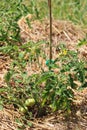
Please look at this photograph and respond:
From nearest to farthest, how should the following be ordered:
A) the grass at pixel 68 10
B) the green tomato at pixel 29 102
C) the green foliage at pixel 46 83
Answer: the green foliage at pixel 46 83 → the green tomato at pixel 29 102 → the grass at pixel 68 10

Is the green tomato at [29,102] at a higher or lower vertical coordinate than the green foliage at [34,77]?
lower

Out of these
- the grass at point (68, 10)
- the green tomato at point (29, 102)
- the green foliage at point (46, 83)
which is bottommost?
the green tomato at point (29, 102)

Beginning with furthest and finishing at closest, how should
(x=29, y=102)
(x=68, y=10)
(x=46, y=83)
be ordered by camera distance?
(x=68, y=10)
(x=29, y=102)
(x=46, y=83)

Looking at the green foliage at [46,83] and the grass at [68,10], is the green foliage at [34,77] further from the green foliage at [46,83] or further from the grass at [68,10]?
the grass at [68,10]

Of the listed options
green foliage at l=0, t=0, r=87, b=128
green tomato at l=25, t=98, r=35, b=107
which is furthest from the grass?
green tomato at l=25, t=98, r=35, b=107

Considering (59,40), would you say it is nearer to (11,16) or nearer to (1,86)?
(11,16)

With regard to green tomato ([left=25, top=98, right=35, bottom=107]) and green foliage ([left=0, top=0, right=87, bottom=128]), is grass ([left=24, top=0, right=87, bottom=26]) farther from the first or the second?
green tomato ([left=25, top=98, right=35, bottom=107])

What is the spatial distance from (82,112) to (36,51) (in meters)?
0.58

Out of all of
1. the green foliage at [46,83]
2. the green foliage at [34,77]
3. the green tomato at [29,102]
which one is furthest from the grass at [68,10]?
the green tomato at [29,102]

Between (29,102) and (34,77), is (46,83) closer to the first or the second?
(34,77)

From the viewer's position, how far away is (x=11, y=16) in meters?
3.58

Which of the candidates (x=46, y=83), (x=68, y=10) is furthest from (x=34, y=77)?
(x=68, y=10)

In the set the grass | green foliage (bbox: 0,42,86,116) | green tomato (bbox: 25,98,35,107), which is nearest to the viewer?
green foliage (bbox: 0,42,86,116)

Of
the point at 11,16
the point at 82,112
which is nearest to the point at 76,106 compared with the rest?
the point at 82,112
